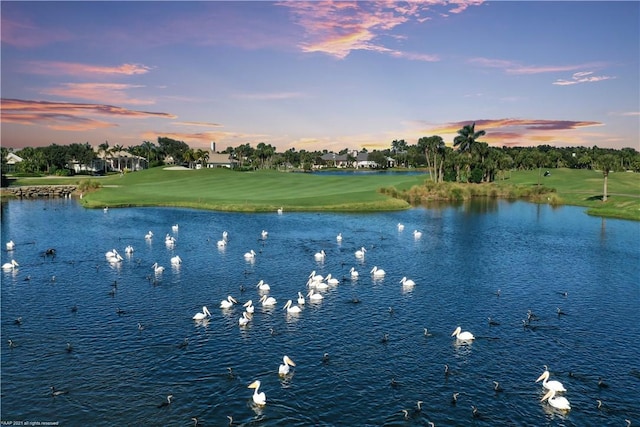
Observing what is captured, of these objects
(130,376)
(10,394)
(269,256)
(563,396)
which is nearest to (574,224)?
(269,256)

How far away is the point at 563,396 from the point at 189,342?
25.4 meters

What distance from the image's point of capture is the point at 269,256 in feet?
211

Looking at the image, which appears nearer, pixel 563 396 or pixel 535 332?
pixel 563 396

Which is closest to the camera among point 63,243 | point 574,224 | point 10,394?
point 10,394

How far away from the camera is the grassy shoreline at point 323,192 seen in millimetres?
112125

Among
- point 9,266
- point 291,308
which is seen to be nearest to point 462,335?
point 291,308

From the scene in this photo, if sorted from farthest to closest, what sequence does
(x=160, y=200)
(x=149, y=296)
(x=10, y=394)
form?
(x=160, y=200)
(x=149, y=296)
(x=10, y=394)

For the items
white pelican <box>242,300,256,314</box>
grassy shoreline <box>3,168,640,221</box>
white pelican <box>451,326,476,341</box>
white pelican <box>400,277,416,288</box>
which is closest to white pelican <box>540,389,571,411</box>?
white pelican <box>451,326,476,341</box>

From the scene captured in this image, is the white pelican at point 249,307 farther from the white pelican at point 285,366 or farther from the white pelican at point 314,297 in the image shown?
the white pelican at point 285,366

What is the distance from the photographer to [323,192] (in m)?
135

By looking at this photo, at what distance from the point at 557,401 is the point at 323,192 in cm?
10831

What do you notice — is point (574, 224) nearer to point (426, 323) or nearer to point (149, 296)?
point (426, 323)

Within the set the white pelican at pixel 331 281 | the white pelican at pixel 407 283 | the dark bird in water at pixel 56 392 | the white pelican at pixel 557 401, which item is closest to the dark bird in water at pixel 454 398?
the white pelican at pixel 557 401

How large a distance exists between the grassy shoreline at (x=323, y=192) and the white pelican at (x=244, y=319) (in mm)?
66136
